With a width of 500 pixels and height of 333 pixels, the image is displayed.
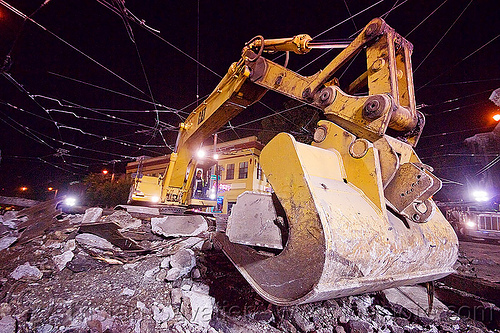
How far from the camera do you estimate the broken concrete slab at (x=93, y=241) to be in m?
3.95

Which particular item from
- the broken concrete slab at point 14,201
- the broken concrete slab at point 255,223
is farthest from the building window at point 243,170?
the broken concrete slab at point 255,223

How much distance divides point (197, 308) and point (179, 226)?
2412 mm

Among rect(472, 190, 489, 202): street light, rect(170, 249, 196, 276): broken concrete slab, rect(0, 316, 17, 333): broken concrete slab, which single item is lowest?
rect(0, 316, 17, 333): broken concrete slab

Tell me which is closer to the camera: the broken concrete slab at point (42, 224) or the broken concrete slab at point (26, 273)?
the broken concrete slab at point (26, 273)

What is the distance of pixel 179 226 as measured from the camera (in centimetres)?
470

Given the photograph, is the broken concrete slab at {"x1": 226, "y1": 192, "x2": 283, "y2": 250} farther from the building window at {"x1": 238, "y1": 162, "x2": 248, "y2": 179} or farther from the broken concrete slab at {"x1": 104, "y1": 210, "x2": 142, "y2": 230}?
the building window at {"x1": 238, "y1": 162, "x2": 248, "y2": 179}

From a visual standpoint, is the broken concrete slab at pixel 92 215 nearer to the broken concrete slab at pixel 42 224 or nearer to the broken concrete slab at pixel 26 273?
the broken concrete slab at pixel 42 224

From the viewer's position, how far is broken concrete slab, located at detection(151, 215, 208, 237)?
181 inches

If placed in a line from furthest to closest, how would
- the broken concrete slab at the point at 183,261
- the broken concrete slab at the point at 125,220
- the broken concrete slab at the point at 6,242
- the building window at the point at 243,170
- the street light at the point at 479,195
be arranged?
the building window at the point at 243,170 < the street light at the point at 479,195 < the broken concrete slab at the point at 125,220 < the broken concrete slab at the point at 6,242 < the broken concrete slab at the point at 183,261

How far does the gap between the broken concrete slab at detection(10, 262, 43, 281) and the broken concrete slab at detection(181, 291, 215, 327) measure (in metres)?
2.36

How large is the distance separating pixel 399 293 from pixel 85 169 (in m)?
34.0

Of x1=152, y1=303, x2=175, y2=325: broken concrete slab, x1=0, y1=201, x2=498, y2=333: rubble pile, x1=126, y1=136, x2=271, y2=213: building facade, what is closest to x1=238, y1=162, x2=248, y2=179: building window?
x1=126, y1=136, x2=271, y2=213: building facade

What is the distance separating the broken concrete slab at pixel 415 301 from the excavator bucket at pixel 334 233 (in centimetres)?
136

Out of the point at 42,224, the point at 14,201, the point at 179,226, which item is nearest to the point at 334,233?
the point at 179,226
